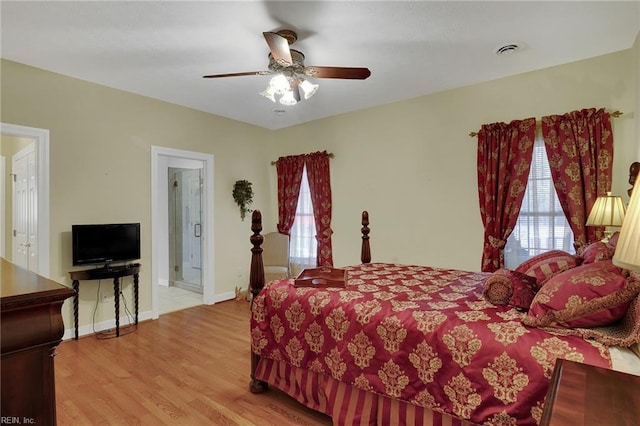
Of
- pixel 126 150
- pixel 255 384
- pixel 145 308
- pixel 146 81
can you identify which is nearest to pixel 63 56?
pixel 146 81

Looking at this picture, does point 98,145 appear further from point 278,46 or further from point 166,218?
point 278,46

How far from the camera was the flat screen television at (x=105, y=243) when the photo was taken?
348 cm

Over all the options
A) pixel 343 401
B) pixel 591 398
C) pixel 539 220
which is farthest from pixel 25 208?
pixel 539 220

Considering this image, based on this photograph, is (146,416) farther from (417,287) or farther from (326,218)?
(326,218)

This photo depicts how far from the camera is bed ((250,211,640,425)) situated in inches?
55.7

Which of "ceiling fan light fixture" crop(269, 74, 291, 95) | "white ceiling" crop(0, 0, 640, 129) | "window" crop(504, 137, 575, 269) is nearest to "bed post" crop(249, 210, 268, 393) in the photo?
"ceiling fan light fixture" crop(269, 74, 291, 95)

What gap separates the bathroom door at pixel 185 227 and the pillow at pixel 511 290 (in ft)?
16.0

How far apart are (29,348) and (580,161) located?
158 inches

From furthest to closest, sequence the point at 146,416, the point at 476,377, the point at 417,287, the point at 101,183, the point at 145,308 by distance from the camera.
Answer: the point at 145,308
the point at 101,183
the point at 417,287
the point at 146,416
the point at 476,377

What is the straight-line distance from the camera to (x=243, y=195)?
17.1ft

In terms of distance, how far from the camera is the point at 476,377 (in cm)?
152

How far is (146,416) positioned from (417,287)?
2.03 metres

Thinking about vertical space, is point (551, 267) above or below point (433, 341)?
above

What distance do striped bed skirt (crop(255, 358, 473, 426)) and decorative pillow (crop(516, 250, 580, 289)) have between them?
0.96 metres
